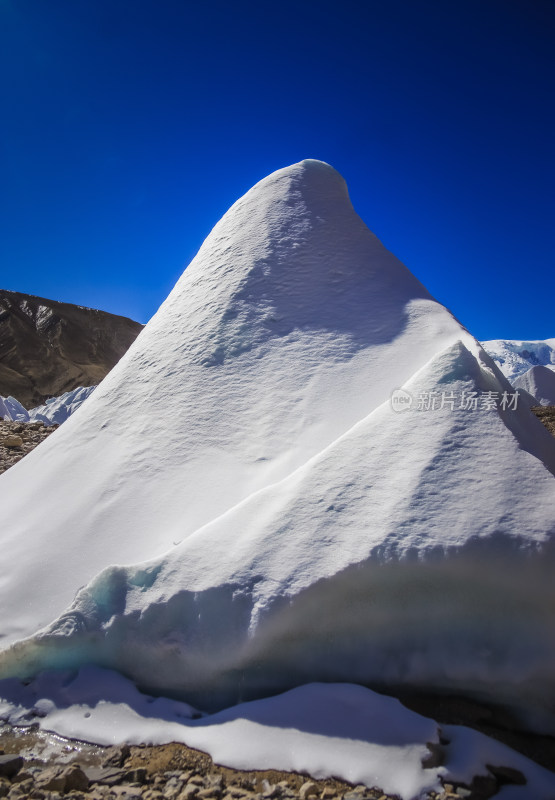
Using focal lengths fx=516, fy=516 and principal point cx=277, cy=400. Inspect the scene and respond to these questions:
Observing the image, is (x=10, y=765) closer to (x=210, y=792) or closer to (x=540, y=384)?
(x=210, y=792)

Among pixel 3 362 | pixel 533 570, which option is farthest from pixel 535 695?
pixel 3 362

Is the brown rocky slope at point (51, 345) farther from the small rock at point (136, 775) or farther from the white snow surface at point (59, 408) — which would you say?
the small rock at point (136, 775)

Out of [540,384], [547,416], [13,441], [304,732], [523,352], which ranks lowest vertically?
[304,732]

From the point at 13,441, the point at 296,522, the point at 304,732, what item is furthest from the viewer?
the point at 13,441

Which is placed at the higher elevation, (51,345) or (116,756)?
(51,345)

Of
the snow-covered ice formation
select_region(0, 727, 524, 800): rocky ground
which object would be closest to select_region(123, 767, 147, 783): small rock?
select_region(0, 727, 524, 800): rocky ground

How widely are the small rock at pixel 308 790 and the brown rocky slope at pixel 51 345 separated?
39615mm

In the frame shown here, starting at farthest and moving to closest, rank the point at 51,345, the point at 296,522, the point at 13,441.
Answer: the point at 51,345 < the point at 13,441 < the point at 296,522

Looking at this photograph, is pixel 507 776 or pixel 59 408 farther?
pixel 59 408

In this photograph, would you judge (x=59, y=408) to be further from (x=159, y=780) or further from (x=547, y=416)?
(x=159, y=780)

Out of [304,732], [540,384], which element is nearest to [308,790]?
[304,732]

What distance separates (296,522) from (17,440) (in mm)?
7225

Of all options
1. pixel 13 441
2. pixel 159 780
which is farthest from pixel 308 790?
pixel 13 441

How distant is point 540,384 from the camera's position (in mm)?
23578
